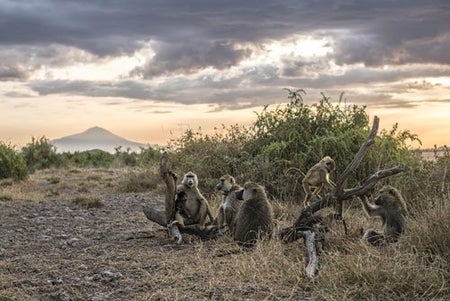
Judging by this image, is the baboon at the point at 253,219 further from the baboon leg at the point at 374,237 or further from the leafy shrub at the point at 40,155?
the leafy shrub at the point at 40,155

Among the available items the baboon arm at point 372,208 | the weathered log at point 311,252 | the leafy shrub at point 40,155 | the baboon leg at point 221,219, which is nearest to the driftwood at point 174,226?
the baboon leg at point 221,219

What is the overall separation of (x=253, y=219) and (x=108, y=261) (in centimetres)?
188

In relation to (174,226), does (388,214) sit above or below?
above

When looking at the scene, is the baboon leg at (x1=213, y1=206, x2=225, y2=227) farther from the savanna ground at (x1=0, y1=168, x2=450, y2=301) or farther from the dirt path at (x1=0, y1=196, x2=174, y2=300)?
the dirt path at (x1=0, y1=196, x2=174, y2=300)

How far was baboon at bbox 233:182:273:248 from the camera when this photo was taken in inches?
336

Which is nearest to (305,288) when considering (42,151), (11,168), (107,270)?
(107,270)

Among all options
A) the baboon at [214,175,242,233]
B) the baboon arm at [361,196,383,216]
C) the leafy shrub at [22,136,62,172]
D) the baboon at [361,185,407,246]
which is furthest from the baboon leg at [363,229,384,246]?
the leafy shrub at [22,136,62,172]

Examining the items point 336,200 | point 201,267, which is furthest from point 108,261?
point 336,200

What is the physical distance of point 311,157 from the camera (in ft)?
45.1

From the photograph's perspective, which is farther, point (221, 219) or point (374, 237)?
point (221, 219)

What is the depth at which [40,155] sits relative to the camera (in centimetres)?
2725

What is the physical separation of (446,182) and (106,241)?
5706 mm

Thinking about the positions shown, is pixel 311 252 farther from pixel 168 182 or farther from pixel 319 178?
pixel 319 178

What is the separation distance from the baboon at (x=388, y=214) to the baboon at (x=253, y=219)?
125 cm
